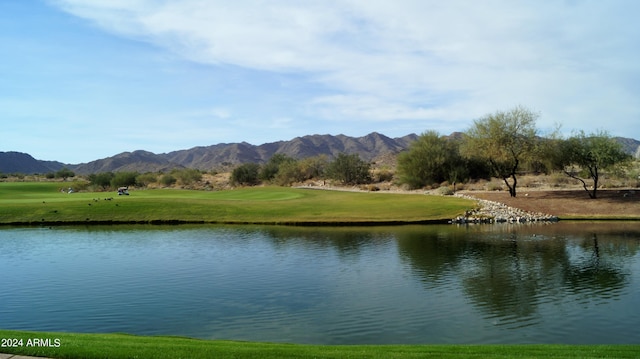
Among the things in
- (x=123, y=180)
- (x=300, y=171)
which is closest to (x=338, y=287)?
(x=300, y=171)

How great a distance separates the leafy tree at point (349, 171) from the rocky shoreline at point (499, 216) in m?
40.7

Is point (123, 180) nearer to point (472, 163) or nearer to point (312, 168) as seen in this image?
point (312, 168)

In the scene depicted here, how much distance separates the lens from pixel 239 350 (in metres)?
→ 9.83

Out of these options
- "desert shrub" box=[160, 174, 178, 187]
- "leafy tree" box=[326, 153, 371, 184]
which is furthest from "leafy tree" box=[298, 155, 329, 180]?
"desert shrub" box=[160, 174, 178, 187]

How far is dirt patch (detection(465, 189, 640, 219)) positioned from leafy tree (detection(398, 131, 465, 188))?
1607 cm

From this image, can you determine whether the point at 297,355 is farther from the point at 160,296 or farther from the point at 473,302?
the point at 160,296

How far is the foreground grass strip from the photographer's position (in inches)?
359

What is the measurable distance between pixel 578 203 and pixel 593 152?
5.17 metres

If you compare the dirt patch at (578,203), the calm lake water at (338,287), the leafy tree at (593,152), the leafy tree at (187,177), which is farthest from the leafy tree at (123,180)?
the leafy tree at (593,152)

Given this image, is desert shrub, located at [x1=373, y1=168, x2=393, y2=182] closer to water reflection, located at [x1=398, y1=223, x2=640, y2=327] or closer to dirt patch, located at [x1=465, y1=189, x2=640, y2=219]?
dirt patch, located at [x1=465, y1=189, x2=640, y2=219]

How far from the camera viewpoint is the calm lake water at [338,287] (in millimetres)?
13781

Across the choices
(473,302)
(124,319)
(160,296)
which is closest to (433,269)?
(473,302)

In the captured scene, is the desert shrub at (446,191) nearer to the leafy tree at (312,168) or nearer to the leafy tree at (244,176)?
the leafy tree at (312,168)

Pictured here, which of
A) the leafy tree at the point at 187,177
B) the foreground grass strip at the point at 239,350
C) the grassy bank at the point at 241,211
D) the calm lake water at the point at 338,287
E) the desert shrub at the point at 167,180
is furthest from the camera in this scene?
the leafy tree at the point at 187,177
